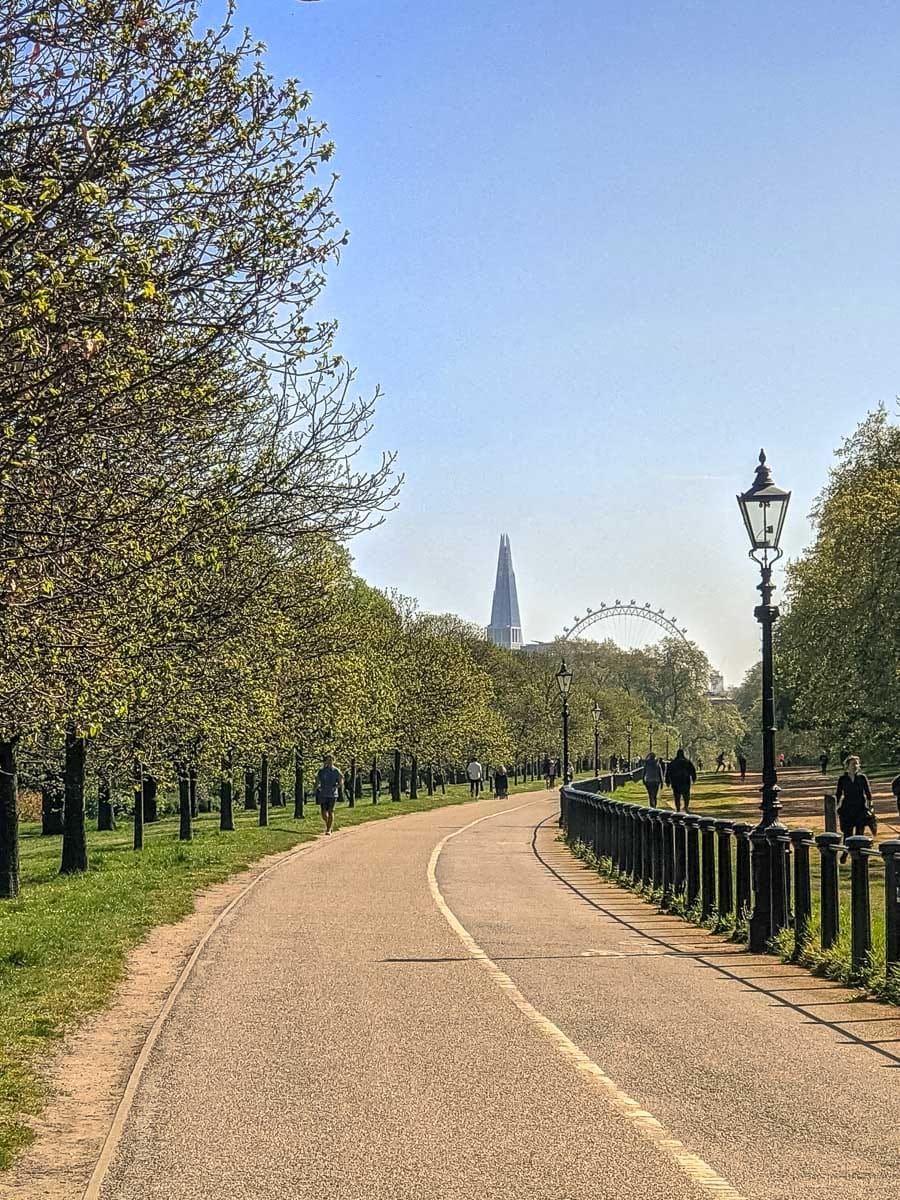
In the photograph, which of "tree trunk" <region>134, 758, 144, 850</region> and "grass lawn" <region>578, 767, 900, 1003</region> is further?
"tree trunk" <region>134, 758, 144, 850</region>

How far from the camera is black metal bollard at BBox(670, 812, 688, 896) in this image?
61.7ft

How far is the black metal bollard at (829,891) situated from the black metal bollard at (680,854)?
5417 millimetres

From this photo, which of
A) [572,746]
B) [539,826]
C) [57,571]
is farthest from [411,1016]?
[572,746]

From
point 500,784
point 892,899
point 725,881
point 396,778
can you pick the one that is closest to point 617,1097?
point 892,899

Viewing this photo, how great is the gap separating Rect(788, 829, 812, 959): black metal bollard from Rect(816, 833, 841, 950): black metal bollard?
0.51m

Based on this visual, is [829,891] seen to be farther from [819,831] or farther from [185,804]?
[185,804]

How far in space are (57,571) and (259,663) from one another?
19.2m

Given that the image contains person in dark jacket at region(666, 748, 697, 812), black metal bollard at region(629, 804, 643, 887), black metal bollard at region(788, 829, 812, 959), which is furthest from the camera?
person in dark jacket at region(666, 748, 697, 812)

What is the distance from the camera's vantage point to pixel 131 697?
55.8ft

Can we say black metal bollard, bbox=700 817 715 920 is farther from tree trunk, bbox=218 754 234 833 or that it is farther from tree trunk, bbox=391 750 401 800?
tree trunk, bbox=391 750 401 800

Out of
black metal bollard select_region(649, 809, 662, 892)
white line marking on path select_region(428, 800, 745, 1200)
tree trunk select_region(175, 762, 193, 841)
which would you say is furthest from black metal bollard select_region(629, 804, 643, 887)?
tree trunk select_region(175, 762, 193, 841)

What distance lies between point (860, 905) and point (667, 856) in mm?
7635

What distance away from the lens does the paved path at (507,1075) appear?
639 centimetres

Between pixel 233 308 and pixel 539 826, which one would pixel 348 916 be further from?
pixel 539 826
